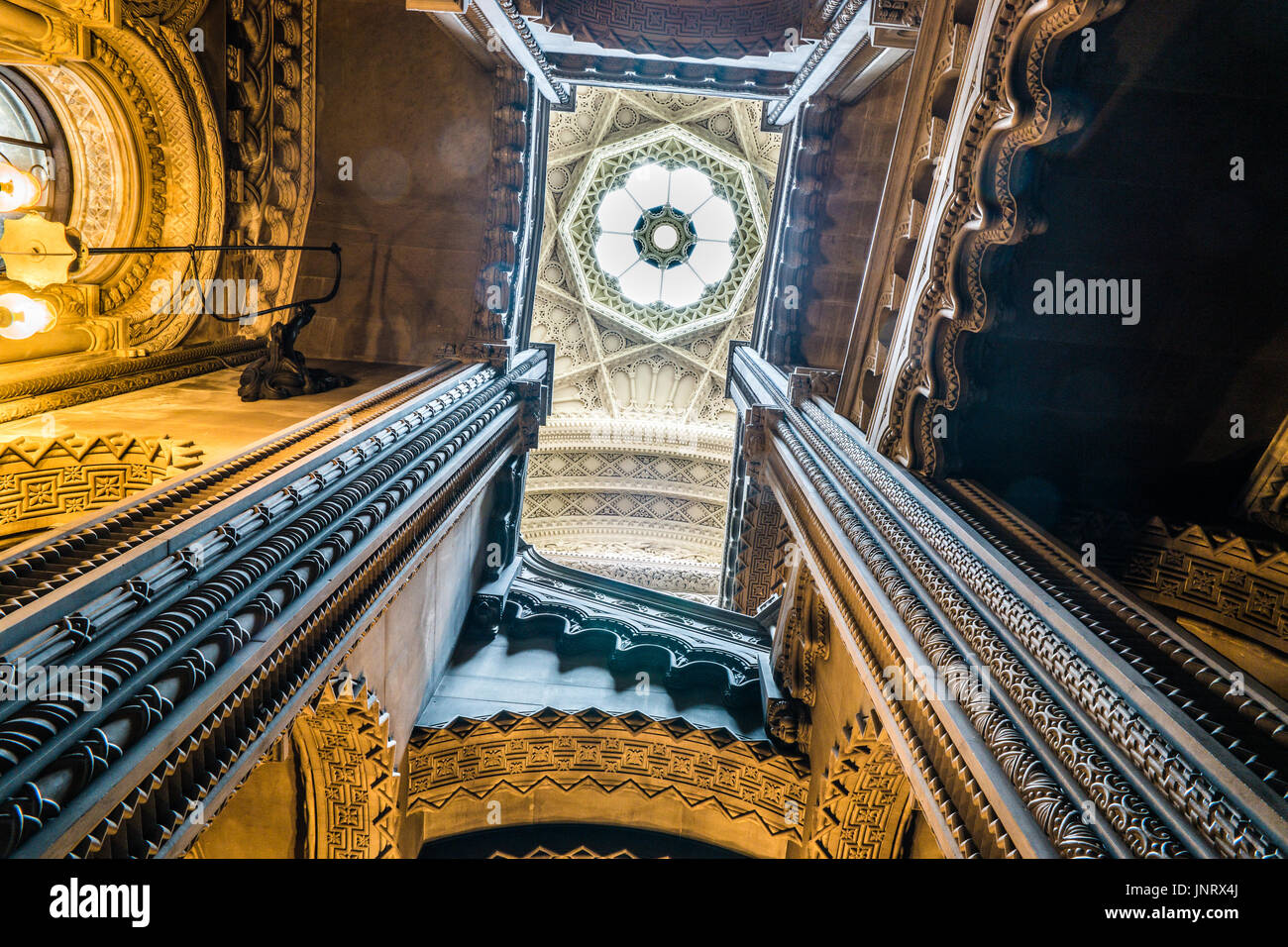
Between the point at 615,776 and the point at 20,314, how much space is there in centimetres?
551

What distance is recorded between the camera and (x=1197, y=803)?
5.45 ft

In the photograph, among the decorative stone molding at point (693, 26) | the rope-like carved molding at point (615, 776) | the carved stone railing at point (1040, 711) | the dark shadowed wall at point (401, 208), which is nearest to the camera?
the carved stone railing at point (1040, 711)

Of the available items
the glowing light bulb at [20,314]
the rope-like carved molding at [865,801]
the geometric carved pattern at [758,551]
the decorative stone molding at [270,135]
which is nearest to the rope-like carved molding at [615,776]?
the rope-like carved molding at [865,801]

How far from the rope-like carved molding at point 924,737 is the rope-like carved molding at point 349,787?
3.03m

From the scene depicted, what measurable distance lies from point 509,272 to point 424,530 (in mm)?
4304

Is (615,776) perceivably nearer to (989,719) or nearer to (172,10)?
(989,719)

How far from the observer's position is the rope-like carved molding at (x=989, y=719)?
6.05 feet

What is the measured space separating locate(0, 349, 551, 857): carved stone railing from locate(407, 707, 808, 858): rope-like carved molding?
7.78 ft

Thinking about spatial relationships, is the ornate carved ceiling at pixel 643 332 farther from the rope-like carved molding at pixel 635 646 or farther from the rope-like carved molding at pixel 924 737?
the rope-like carved molding at pixel 924 737

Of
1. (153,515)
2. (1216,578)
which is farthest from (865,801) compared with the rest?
(153,515)

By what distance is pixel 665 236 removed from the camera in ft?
61.4

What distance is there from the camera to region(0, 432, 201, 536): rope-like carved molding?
399 cm

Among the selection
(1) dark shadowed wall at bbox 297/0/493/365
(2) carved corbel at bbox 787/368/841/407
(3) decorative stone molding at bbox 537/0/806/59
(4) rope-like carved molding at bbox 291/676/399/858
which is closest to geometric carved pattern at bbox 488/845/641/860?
(4) rope-like carved molding at bbox 291/676/399/858
